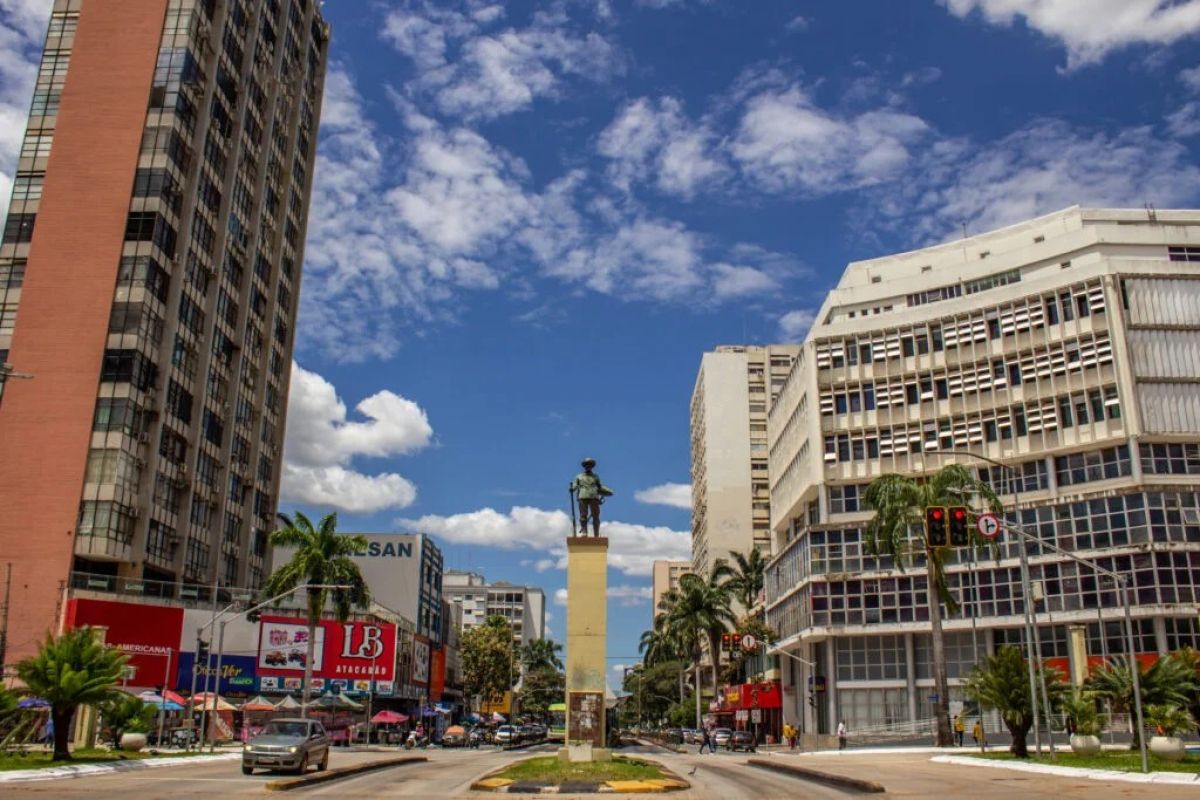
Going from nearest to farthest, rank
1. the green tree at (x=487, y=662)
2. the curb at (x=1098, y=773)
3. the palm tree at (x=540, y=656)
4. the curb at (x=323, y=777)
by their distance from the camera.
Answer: the curb at (x=323, y=777) < the curb at (x=1098, y=773) < the green tree at (x=487, y=662) < the palm tree at (x=540, y=656)

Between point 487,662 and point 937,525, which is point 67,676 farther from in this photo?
point 487,662

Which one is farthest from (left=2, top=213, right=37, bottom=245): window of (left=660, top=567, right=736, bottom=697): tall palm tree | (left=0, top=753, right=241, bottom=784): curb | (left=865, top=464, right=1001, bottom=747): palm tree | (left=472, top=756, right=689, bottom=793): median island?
(left=660, top=567, right=736, bottom=697): tall palm tree

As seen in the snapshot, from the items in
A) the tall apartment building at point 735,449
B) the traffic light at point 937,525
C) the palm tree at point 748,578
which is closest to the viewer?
the traffic light at point 937,525

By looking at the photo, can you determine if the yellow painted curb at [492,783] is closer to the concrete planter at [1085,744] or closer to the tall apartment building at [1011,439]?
the concrete planter at [1085,744]

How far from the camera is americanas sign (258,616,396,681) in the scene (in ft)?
231

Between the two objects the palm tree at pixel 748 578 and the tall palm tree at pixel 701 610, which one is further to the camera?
the palm tree at pixel 748 578

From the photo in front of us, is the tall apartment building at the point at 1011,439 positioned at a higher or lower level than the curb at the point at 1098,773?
higher

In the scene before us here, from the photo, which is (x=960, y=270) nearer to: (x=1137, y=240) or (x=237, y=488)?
(x=1137, y=240)

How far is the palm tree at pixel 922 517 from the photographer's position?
52.8 m

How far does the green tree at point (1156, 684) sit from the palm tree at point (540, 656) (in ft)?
458

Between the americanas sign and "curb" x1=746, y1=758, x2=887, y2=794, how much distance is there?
41.0 metres

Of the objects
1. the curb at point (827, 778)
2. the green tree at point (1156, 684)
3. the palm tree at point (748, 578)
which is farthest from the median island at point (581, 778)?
the palm tree at point (748, 578)

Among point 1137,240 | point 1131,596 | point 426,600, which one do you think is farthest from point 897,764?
point 426,600

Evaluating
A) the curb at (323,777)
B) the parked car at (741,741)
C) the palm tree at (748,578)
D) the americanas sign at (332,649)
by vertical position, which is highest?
the palm tree at (748,578)
